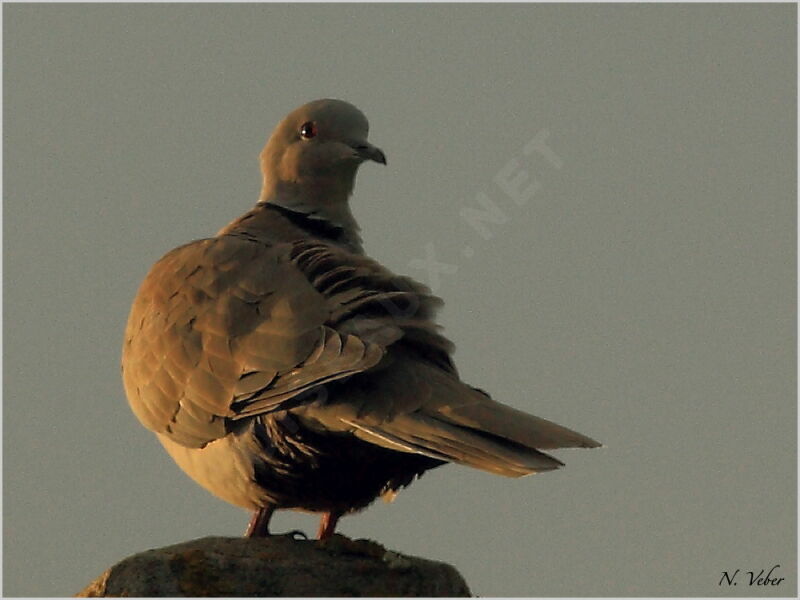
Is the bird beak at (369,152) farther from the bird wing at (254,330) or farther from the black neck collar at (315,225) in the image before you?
the bird wing at (254,330)

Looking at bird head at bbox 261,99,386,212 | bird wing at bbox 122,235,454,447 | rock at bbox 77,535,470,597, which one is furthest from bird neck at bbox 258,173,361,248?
rock at bbox 77,535,470,597

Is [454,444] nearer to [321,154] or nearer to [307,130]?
[321,154]

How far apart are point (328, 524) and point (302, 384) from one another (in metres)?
1.31

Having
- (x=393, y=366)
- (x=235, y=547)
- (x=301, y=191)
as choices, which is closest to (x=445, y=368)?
(x=393, y=366)

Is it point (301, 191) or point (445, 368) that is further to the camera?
point (301, 191)

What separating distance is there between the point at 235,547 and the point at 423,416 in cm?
135

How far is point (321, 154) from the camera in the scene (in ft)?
27.6

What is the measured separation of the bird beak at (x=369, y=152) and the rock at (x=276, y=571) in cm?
258

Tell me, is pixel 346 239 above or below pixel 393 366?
above

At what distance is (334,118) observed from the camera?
8.41 metres

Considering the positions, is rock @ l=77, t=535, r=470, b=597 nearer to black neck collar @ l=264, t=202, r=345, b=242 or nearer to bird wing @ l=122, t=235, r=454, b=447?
bird wing @ l=122, t=235, r=454, b=447

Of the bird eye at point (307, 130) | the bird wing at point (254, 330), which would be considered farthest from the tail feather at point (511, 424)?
the bird eye at point (307, 130)

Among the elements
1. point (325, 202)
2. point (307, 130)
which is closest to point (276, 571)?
point (325, 202)

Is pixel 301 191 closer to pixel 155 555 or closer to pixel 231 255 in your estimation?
pixel 231 255
